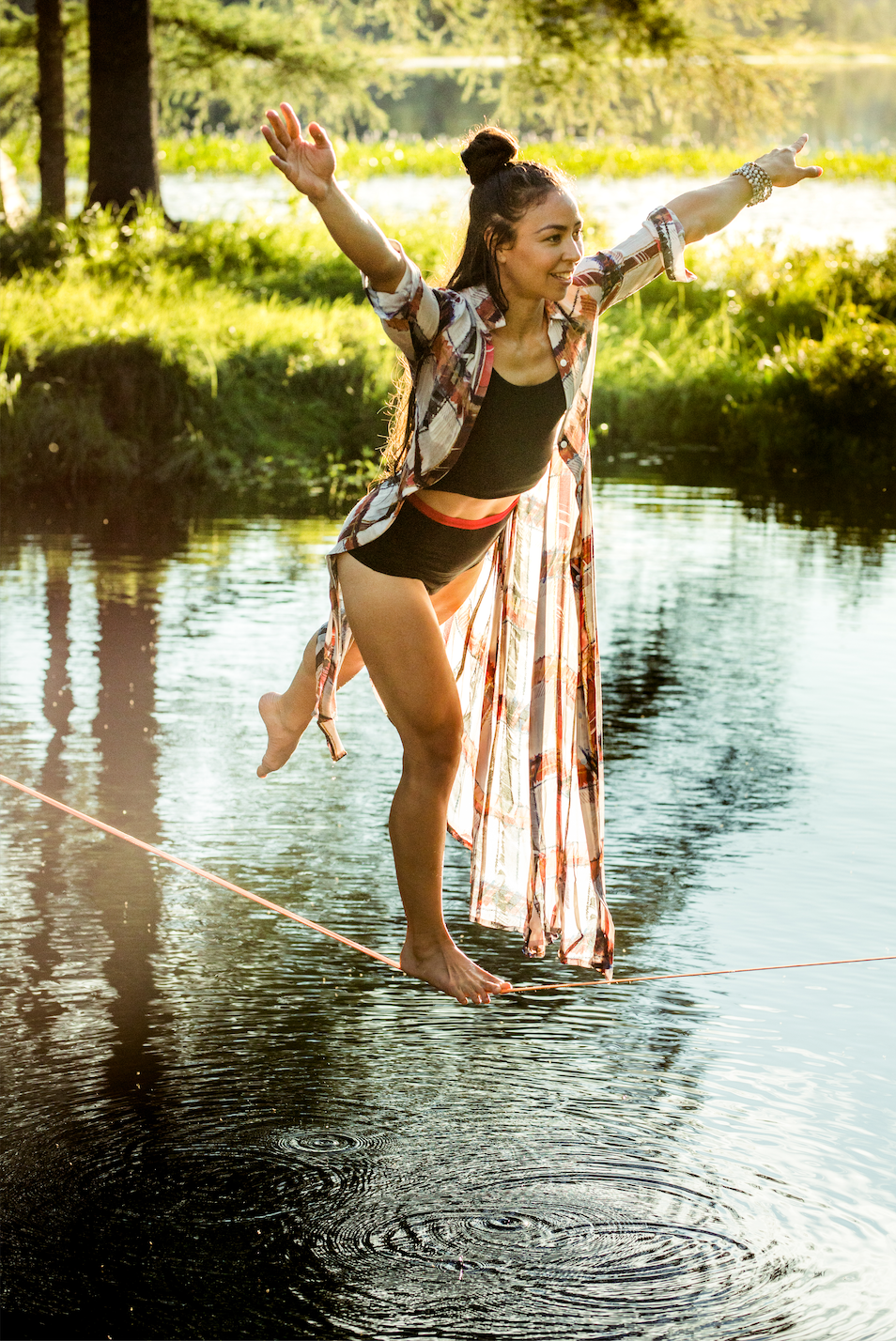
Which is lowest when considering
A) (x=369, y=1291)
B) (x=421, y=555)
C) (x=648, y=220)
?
(x=369, y=1291)

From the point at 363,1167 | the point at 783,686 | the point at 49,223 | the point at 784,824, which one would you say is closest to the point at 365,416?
the point at 49,223

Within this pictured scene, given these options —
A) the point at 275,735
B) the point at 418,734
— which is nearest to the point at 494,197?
the point at 418,734

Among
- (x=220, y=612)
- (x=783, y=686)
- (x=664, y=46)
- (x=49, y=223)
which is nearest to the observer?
(x=783, y=686)

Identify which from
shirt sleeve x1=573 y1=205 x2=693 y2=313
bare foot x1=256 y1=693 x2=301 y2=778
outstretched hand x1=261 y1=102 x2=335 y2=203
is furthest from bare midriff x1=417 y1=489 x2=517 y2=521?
bare foot x1=256 y1=693 x2=301 y2=778

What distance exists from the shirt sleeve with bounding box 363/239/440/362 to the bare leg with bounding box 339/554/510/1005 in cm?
49

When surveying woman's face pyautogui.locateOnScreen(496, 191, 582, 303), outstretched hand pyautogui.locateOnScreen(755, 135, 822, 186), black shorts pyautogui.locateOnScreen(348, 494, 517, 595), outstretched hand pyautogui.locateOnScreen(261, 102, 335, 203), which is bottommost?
black shorts pyautogui.locateOnScreen(348, 494, 517, 595)

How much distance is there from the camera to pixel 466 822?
184 inches

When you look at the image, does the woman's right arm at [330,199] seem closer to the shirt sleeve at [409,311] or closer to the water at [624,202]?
the shirt sleeve at [409,311]

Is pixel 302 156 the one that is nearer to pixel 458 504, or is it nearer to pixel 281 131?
pixel 281 131

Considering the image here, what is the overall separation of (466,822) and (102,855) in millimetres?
1610

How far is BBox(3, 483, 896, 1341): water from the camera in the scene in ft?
11.0

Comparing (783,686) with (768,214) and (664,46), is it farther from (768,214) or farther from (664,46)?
(768,214)

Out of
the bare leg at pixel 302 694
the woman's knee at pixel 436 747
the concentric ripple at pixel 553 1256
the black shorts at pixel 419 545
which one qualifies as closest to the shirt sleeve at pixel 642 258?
the black shorts at pixel 419 545

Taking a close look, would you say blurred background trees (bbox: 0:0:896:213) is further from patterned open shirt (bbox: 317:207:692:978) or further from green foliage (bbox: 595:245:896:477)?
patterned open shirt (bbox: 317:207:692:978)
